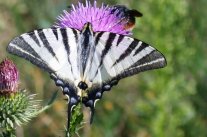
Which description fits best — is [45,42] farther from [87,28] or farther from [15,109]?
[15,109]

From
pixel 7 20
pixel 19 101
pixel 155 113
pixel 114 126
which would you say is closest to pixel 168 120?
pixel 155 113

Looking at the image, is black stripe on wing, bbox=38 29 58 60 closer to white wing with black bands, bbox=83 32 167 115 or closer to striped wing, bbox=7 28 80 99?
striped wing, bbox=7 28 80 99

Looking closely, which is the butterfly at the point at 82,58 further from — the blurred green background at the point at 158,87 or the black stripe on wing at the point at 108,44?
the blurred green background at the point at 158,87

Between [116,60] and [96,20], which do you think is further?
[96,20]

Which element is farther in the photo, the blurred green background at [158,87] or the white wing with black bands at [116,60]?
the blurred green background at [158,87]

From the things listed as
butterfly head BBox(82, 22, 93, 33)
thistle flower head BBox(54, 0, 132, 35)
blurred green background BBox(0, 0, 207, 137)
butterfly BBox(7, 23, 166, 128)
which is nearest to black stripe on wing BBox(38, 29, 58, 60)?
butterfly BBox(7, 23, 166, 128)

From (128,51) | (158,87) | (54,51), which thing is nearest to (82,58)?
(54,51)

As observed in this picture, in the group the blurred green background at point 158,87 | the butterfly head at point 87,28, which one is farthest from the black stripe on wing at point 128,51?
the blurred green background at point 158,87
